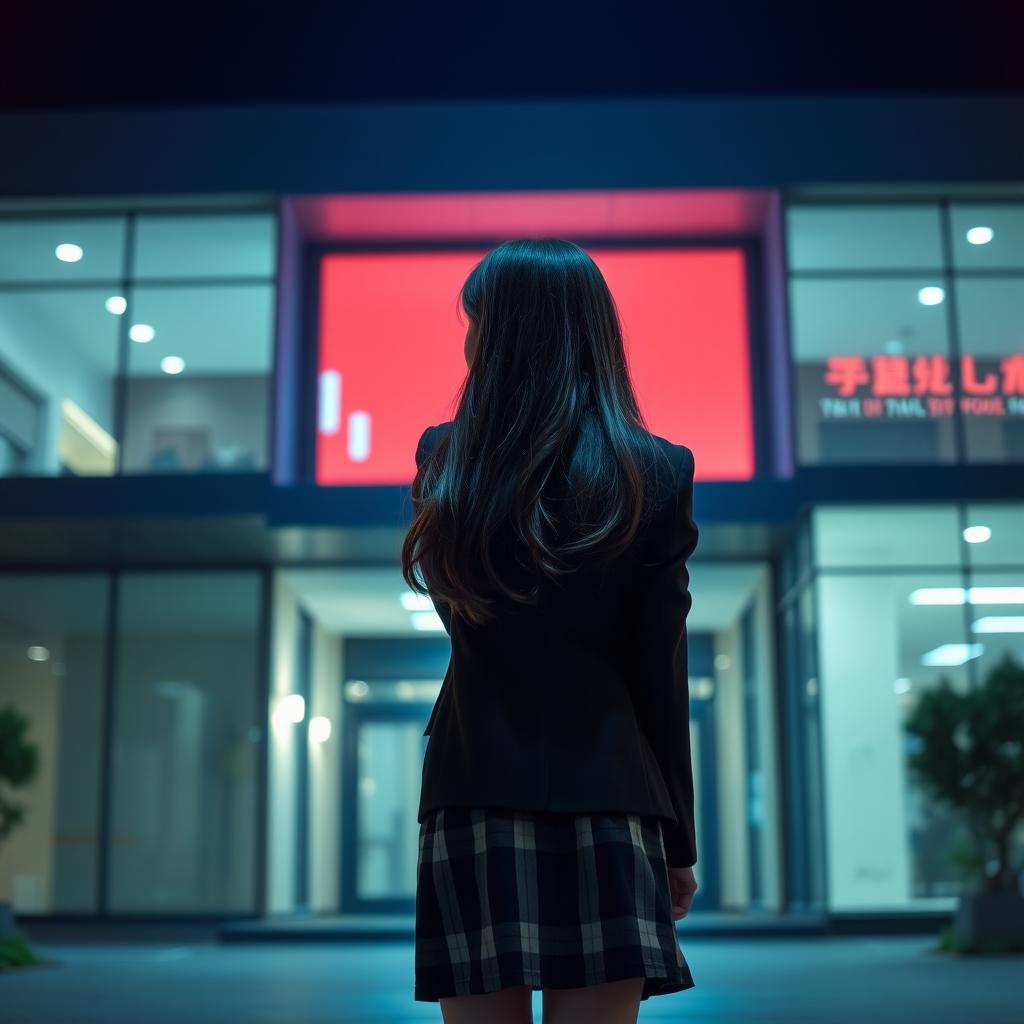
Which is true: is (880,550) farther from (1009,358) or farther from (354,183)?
(354,183)

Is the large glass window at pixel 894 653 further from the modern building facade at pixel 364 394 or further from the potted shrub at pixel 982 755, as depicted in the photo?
the potted shrub at pixel 982 755

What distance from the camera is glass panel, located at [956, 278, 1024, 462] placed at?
1263 centimetres

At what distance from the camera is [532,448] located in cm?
153

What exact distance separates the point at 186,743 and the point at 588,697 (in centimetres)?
1209

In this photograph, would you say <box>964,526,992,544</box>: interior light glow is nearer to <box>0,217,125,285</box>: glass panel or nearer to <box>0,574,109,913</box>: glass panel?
<box>0,574,109,913</box>: glass panel

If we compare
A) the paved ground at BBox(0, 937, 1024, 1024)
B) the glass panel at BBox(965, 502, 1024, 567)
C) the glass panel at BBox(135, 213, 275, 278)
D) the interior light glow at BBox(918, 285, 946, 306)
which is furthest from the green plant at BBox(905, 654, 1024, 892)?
the glass panel at BBox(135, 213, 275, 278)

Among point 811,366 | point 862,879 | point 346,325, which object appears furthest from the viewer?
point 346,325

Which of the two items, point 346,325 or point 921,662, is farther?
point 346,325

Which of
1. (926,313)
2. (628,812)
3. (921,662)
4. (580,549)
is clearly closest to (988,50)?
(580,549)

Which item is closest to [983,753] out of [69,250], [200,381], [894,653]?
[894,653]

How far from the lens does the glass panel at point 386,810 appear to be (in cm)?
1499

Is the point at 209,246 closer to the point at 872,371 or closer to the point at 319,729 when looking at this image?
the point at 319,729

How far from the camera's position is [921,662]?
1187 cm

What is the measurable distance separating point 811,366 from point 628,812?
1169 centimetres
